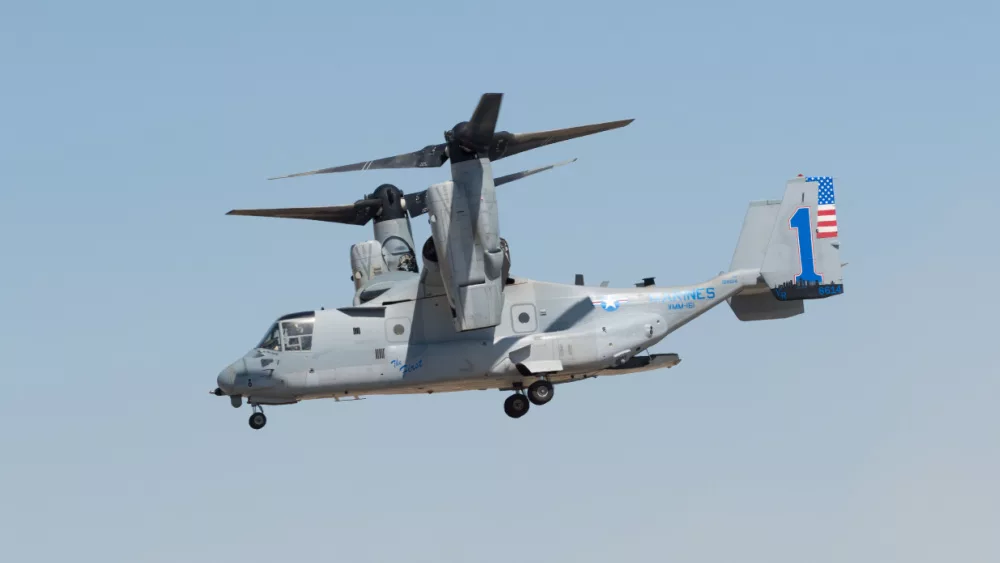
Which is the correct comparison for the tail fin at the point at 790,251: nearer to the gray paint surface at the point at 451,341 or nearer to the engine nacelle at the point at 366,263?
the gray paint surface at the point at 451,341

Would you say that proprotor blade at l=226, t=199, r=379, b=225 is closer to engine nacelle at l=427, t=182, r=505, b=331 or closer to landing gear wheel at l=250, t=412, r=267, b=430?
landing gear wheel at l=250, t=412, r=267, b=430

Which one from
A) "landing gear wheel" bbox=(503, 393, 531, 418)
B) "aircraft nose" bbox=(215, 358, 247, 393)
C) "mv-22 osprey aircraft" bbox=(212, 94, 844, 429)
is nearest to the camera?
"mv-22 osprey aircraft" bbox=(212, 94, 844, 429)

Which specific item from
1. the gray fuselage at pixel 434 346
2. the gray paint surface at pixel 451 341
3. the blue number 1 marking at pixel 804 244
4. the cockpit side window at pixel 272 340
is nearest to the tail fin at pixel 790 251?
the blue number 1 marking at pixel 804 244

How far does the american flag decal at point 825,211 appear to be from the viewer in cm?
3719

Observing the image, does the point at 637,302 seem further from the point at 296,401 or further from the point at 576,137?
the point at 296,401

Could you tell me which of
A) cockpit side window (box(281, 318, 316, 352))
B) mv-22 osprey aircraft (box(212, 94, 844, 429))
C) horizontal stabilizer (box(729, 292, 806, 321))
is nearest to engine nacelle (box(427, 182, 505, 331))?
mv-22 osprey aircraft (box(212, 94, 844, 429))

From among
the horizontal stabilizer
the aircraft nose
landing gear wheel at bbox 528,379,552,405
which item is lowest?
landing gear wheel at bbox 528,379,552,405

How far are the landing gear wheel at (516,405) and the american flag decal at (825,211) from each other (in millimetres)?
8078

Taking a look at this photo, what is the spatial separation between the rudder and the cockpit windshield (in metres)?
10.8

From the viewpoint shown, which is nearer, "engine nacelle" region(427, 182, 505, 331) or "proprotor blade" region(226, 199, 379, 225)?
"engine nacelle" region(427, 182, 505, 331)

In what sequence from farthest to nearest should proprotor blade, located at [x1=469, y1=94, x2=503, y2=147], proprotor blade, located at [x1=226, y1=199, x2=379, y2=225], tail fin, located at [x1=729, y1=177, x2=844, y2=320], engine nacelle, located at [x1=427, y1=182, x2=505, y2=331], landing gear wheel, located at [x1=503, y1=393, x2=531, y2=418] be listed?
proprotor blade, located at [x1=226, y1=199, x2=379, y2=225] < tail fin, located at [x1=729, y1=177, x2=844, y2=320] < landing gear wheel, located at [x1=503, y1=393, x2=531, y2=418] < engine nacelle, located at [x1=427, y1=182, x2=505, y2=331] < proprotor blade, located at [x1=469, y1=94, x2=503, y2=147]

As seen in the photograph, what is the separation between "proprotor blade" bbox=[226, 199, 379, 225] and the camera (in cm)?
3953

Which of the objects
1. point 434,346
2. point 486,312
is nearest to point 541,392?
point 434,346

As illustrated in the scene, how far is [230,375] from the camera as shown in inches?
1372
